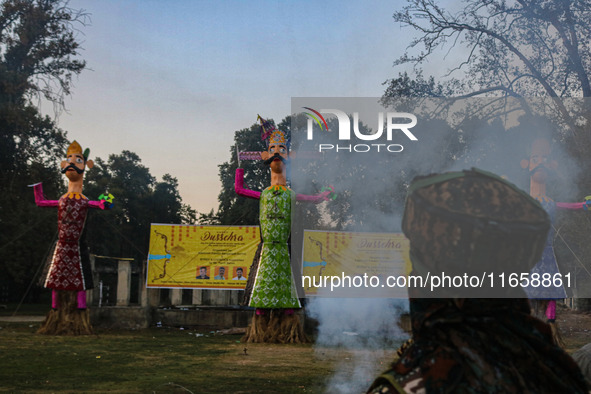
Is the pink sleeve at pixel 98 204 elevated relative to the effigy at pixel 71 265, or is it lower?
elevated

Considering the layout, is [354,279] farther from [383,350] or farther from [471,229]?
[471,229]

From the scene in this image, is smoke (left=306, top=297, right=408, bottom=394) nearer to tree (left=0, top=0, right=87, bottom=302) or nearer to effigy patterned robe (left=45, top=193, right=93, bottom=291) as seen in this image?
effigy patterned robe (left=45, top=193, right=93, bottom=291)

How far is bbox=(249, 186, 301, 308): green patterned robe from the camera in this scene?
9.71 m

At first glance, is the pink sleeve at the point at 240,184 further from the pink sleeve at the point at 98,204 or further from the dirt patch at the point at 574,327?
the dirt patch at the point at 574,327

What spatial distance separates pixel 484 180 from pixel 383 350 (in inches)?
292

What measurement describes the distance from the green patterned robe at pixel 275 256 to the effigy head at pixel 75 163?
3.96m

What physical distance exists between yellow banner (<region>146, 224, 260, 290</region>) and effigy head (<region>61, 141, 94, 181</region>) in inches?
88.9

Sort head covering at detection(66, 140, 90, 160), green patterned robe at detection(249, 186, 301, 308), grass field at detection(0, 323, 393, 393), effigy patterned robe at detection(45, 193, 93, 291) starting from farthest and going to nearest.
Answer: head covering at detection(66, 140, 90, 160) < effigy patterned robe at detection(45, 193, 93, 291) < green patterned robe at detection(249, 186, 301, 308) < grass field at detection(0, 323, 393, 393)

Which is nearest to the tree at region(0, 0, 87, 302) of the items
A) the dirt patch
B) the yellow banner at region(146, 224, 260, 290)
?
the yellow banner at region(146, 224, 260, 290)

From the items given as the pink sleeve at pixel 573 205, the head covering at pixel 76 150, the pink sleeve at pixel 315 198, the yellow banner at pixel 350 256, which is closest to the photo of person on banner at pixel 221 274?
the yellow banner at pixel 350 256

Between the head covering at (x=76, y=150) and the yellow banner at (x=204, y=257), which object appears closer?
the head covering at (x=76, y=150)

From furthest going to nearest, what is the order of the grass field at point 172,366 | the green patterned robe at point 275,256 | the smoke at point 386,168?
the green patterned robe at point 275,256
the smoke at point 386,168
the grass field at point 172,366

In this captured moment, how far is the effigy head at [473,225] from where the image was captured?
171cm

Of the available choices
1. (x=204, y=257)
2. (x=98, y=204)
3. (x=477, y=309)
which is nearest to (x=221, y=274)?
(x=204, y=257)
